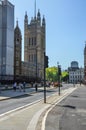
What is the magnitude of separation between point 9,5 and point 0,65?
1569 centimetres

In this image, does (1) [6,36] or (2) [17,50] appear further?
(2) [17,50]

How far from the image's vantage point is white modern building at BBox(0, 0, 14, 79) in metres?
92.2

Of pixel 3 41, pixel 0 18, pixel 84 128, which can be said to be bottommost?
pixel 84 128

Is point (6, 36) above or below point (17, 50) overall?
above

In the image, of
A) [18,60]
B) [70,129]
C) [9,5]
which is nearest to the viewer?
[70,129]

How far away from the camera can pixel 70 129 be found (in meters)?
14.3

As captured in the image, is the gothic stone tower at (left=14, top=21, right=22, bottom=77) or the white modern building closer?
the white modern building

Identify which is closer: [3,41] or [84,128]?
[84,128]

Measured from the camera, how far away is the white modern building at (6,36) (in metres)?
92.2

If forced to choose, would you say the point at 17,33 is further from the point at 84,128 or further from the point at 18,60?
the point at 84,128

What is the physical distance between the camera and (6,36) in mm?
93500

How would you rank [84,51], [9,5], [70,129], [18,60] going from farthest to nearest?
1. [84,51]
2. [18,60]
3. [9,5]
4. [70,129]

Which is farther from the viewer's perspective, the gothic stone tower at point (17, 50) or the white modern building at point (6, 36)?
the gothic stone tower at point (17, 50)

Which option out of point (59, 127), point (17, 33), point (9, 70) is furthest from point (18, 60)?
point (59, 127)
